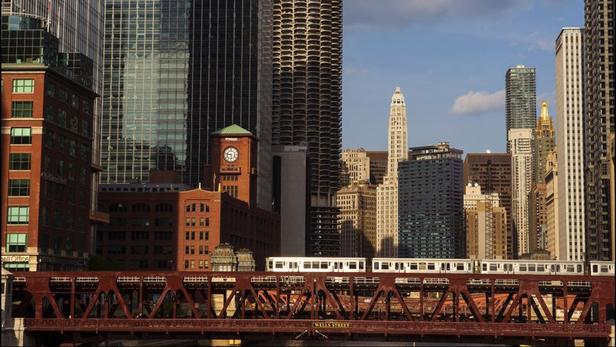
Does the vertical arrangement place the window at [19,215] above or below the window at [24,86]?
below

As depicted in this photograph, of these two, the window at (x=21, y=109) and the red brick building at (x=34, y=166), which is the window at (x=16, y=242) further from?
the window at (x=21, y=109)

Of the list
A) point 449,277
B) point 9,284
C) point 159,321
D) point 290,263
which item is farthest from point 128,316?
point 290,263

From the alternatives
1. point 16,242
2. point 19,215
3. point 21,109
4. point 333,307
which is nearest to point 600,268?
point 333,307

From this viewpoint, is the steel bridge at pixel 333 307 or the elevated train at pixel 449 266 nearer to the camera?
the steel bridge at pixel 333 307

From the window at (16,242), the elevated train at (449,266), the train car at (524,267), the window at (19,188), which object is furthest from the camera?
the train car at (524,267)

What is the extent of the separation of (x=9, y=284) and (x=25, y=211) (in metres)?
29.9

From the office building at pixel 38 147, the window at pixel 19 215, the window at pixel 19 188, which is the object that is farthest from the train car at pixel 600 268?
the window at pixel 19 188

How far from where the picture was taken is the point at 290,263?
483 feet

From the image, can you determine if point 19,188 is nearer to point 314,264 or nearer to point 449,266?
point 314,264

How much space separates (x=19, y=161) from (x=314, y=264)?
1688 inches

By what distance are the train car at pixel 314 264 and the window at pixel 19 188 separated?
3525 cm

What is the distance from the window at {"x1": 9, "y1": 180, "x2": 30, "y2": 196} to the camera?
5369 inches

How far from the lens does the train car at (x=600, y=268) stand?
137000mm

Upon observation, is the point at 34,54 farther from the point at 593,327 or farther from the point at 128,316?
the point at 593,327
